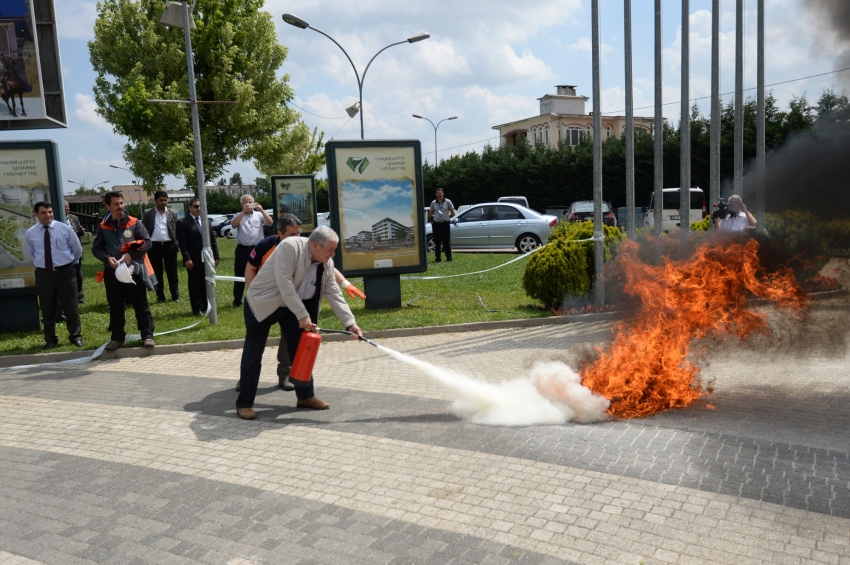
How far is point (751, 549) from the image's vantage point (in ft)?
12.0

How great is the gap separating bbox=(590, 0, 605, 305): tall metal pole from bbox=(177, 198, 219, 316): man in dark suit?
6.49 meters

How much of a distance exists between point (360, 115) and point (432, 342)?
17280 mm

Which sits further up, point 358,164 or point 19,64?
point 19,64

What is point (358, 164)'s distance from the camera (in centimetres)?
1192

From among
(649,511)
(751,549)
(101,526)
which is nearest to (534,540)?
Result: (649,511)

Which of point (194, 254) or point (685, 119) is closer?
point (685, 119)

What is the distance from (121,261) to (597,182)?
7.05 m

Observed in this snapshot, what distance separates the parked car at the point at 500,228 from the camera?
70.0 ft

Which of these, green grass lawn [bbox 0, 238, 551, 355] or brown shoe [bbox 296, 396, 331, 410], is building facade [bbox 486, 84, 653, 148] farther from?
brown shoe [bbox 296, 396, 331, 410]

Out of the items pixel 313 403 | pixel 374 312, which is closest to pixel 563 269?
pixel 374 312

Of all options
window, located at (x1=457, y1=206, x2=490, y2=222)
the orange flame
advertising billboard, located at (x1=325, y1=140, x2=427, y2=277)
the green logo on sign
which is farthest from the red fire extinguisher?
window, located at (x1=457, y1=206, x2=490, y2=222)

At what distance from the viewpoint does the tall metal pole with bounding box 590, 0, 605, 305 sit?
10.7 m

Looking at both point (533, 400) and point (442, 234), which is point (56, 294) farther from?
point (442, 234)

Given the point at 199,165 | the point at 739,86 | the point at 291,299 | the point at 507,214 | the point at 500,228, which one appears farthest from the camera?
the point at 507,214
